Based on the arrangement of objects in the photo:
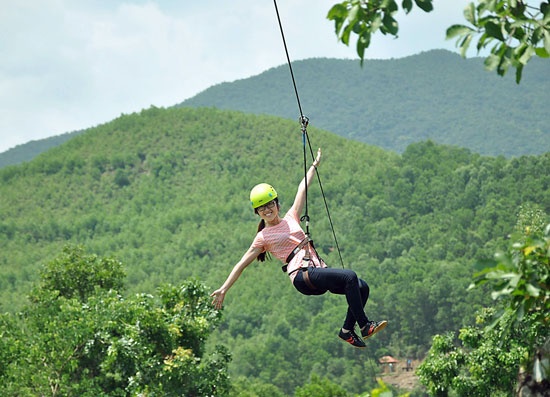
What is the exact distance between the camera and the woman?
25.5ft

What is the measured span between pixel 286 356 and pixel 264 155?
256 ft

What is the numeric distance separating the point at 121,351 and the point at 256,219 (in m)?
118

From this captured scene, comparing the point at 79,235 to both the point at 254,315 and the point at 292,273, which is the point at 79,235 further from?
the point at 292,273

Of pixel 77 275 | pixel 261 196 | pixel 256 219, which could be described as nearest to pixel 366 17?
pixel 261 196

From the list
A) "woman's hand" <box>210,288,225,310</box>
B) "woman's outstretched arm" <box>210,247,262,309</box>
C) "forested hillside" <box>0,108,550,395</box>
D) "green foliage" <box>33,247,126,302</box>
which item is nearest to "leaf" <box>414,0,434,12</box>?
"woman's outstretched arm" <box>210,247,262,309</box>

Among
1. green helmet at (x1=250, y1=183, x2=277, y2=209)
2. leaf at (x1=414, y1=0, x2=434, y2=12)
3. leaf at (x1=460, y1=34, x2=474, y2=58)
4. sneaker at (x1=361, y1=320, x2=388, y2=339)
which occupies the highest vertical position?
leaf at (x1=414, y1=0, x2=434, y2=12)

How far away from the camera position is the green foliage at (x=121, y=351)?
914 inches

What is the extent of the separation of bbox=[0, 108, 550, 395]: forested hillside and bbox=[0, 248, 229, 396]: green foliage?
49.9m

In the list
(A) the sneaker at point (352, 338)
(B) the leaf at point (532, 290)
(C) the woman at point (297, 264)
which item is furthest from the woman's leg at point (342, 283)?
(B) the leaf at point (532, 290)

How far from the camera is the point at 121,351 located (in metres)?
23.1

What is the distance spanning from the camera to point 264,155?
159 m

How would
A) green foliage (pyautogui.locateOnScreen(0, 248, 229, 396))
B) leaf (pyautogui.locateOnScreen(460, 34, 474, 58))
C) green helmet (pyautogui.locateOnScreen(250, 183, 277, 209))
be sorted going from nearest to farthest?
leaf (pyautogui.locateOnScreen(460, 34, 474, 58)) < green helmet (pyautogui.locateOnScreen(250, 183, 277, 209)) < green foliage (pyautogui.locateOnScreen(0, 248, 229, 396))

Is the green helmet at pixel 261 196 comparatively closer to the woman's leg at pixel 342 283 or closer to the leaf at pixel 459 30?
the woman's leg at pixel 342 283

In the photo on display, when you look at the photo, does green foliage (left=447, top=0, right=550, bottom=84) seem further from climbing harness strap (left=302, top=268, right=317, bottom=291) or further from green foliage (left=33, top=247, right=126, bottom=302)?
green foliage (left=33, top=247, right=126, bottom=302)
